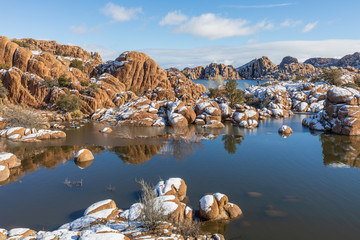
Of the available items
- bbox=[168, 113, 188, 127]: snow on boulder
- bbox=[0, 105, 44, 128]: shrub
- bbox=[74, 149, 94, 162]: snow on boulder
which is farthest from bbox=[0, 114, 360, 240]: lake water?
bbox=[168, 113, 188, 127]: snow on boulder

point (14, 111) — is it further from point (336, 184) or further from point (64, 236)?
point (336, 184)

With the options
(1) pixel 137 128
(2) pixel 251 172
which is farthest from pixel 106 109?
(2) pixel 251 172

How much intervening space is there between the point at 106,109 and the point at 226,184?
38530 mm

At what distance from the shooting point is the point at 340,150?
25422 millimetres

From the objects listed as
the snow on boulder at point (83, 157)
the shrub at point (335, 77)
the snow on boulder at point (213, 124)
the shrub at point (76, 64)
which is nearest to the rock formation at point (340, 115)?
the snow on boulder at point (213, 124)

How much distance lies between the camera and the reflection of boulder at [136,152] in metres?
21.1

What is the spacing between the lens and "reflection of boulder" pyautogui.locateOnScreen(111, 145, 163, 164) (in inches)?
832

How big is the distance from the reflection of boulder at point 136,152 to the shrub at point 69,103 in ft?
81.4

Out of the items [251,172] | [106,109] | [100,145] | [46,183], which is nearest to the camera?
[46,183]

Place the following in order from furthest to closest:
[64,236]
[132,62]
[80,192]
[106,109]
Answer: [132,62] < [106,109] < [80,192] < [64,236]

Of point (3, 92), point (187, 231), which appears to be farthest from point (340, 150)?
point (3, 92)

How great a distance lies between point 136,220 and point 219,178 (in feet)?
28.6

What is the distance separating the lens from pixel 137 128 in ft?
123

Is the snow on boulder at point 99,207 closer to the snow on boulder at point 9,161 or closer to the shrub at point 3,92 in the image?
the snow on boulder at point 9,161
